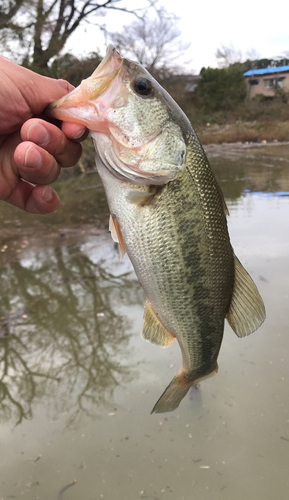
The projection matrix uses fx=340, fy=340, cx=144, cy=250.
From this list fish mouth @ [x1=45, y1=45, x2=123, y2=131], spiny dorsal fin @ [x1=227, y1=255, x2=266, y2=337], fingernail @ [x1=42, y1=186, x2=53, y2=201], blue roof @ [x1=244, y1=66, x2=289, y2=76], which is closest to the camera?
fish mouth @ [x1=45, y1=45, x2=123, y2=131]

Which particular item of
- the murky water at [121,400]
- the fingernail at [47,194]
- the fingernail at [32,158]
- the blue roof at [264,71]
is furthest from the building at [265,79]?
the fingernail at [32,158]

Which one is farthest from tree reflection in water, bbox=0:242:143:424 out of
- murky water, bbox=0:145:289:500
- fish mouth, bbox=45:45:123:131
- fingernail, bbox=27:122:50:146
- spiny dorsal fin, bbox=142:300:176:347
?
fish mouth, bbox=45:45:123:131

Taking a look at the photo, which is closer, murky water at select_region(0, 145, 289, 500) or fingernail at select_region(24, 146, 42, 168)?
fingernail at select_region(24, 146, 42, 168)

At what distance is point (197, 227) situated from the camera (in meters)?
1.45

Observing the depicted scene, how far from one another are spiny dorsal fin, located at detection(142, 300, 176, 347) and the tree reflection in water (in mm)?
1430

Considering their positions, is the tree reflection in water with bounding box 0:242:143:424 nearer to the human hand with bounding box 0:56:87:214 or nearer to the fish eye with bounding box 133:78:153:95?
the human hand with bounding box 0:56:87:214

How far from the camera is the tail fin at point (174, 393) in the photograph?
→ 5.53 feet

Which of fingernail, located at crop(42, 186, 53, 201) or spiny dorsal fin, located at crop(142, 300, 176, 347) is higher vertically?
fingernail, located at crop(42, 186, 53, 201)

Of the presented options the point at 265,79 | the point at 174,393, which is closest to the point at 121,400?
the point at 174,393

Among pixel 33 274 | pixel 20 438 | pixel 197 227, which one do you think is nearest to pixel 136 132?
pixel 197 227

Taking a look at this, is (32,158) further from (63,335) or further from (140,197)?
(63,335)

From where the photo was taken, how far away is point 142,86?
1419 mm

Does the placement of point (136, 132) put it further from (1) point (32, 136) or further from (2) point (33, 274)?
(2) point (33, 274)

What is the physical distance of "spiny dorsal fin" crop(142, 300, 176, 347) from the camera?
164 cm
